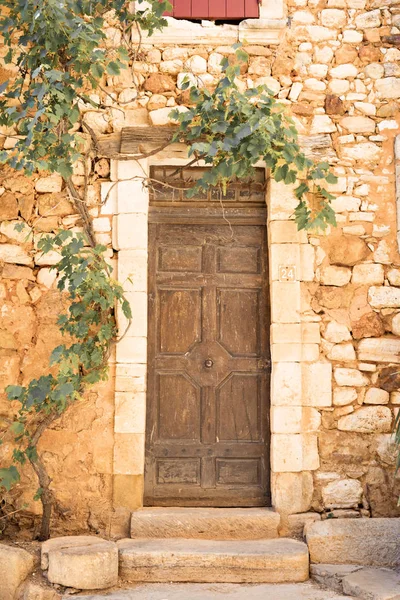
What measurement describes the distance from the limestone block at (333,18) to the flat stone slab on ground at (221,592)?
373 cm

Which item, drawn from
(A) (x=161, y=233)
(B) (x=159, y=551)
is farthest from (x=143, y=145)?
(B) (x=159, y=551)

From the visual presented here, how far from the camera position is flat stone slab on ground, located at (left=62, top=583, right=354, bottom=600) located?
3.88 metres

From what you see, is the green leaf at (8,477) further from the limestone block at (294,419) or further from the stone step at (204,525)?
the limestone block at (294,419)

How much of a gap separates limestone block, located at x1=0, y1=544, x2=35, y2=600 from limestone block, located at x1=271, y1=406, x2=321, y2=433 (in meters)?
1.76

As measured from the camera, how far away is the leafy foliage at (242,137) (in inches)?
171

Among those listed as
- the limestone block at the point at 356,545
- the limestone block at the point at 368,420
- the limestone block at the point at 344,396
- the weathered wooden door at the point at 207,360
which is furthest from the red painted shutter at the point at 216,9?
the limestone block at the point at 356,545

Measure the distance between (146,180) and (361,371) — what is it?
6.44 ft

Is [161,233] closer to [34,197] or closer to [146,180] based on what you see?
[146,180]

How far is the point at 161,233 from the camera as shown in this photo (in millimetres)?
5074

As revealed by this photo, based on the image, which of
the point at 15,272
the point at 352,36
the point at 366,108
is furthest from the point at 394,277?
the point at 15,272

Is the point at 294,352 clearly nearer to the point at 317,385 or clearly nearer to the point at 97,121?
the point at 317,385

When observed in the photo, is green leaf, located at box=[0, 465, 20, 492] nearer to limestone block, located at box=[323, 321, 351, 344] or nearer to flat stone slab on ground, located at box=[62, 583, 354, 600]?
flat stone slab on ground, located at box=[62, 583, 354, 600]

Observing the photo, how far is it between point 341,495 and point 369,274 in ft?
4.90

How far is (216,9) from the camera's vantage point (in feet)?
16.6
